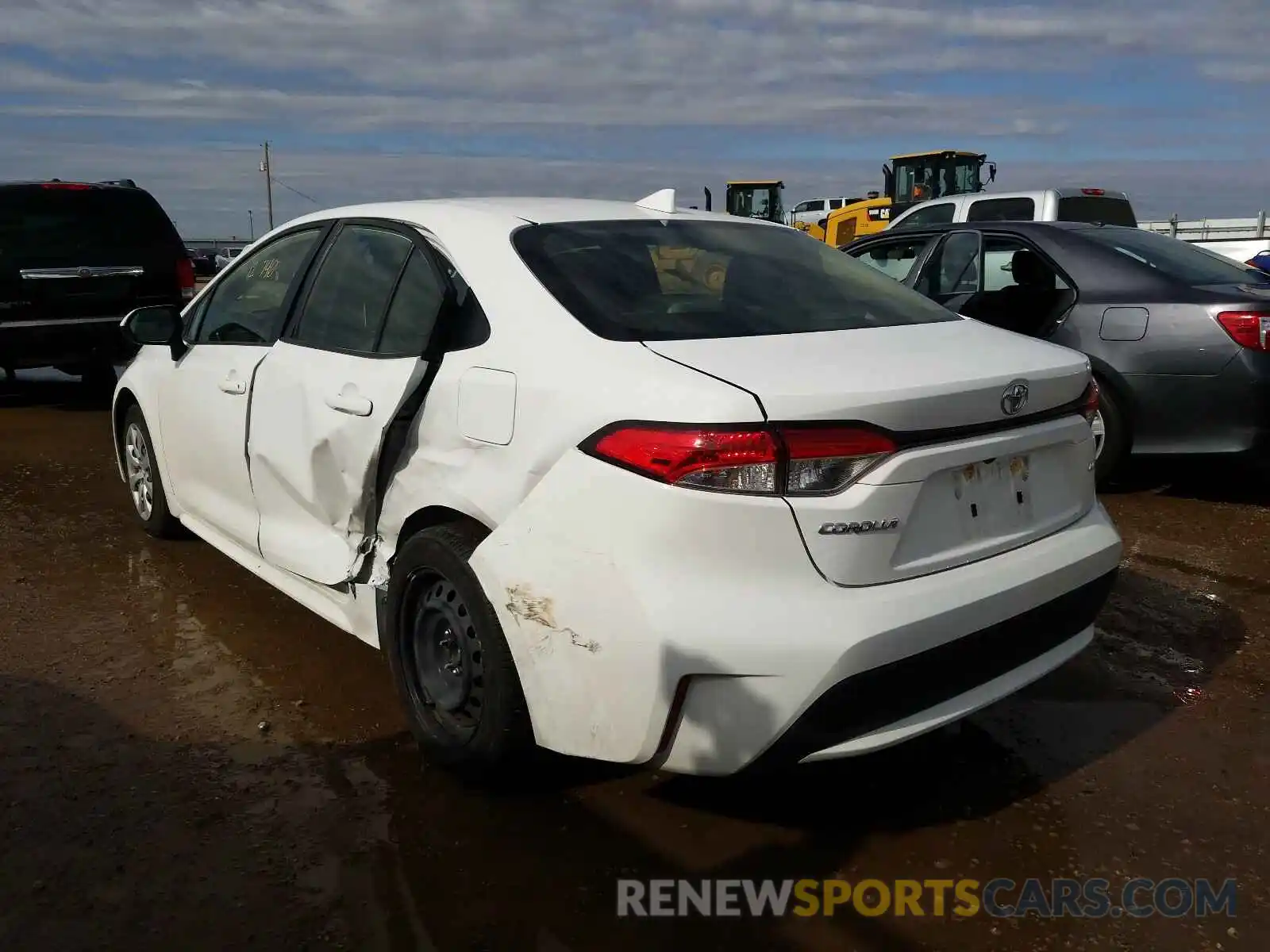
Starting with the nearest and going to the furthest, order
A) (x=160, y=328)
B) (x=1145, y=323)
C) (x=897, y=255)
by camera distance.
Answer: (x=160, y=328) < (x=1145, y=323) < (x=897, y=255)

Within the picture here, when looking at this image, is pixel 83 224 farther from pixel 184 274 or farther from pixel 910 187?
pixel 910 187

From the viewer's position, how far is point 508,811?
9.05ft

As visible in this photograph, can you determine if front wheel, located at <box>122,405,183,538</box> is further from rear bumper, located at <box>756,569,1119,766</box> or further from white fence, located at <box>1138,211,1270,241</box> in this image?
white fence, located at <box>1138,211,1270,241</box>

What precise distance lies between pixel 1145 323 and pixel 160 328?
15.5 ft

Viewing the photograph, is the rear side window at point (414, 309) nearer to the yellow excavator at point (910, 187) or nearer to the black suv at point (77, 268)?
the black suv at point (77, 268)

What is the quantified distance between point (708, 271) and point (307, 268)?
1.46 m

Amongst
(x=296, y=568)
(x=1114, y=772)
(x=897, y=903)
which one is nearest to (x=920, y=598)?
(x=897, y=903)

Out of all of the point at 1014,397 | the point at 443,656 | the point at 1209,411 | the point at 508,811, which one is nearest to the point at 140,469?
the point at 443,656

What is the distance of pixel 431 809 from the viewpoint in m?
2.75

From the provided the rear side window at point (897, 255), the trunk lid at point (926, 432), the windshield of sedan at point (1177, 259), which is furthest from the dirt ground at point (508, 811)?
the rear side window at point (897, 255)

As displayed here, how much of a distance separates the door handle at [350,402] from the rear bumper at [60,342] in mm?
6154

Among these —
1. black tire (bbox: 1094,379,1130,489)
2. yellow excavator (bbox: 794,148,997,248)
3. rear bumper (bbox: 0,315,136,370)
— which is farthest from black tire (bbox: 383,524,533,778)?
yellow excavator (bbox: 794,148,997,248)

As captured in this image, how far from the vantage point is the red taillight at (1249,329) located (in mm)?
5141

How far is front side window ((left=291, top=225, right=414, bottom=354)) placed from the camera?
3.22m
